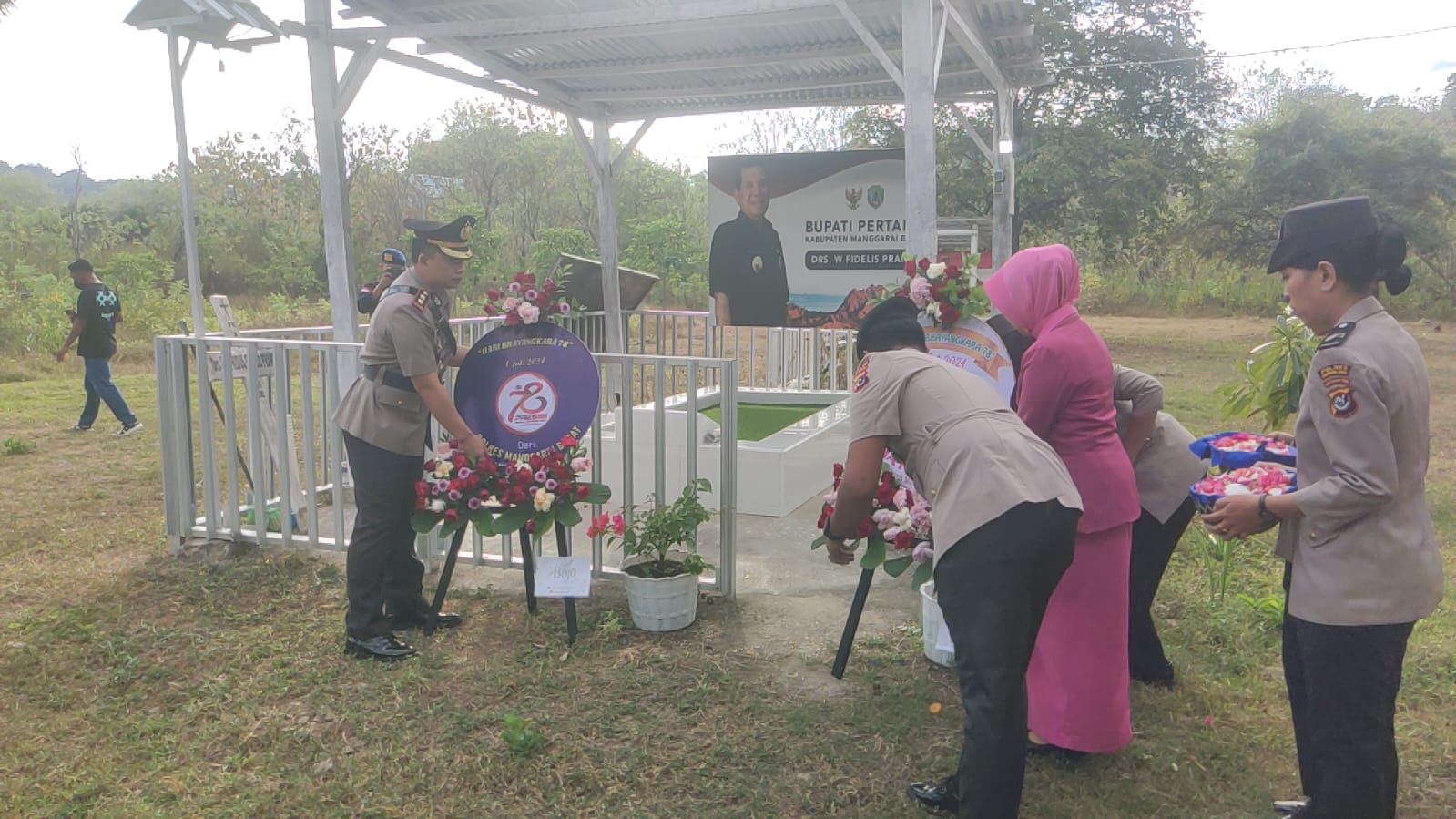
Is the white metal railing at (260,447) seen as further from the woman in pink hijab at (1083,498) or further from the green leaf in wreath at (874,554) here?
the woman in pink hijab at (1083,498)

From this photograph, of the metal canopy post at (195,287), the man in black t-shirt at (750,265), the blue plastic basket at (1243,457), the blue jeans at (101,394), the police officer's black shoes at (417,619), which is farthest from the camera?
the man in black t-shirt at (750,265)

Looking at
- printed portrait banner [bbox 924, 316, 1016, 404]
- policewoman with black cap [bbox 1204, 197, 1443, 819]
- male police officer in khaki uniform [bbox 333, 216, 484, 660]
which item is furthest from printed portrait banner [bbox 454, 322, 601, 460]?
policewoman with black cap [bbox 1204, 197, 1443, 819]

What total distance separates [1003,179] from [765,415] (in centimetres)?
382

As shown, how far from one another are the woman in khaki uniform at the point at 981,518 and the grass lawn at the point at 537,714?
53cm

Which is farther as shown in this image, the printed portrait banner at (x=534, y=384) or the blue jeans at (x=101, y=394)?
the blue jeans at (x=101, y=394)

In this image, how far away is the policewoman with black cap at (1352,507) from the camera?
218cm

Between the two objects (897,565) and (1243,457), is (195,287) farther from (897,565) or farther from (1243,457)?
(1243,457)

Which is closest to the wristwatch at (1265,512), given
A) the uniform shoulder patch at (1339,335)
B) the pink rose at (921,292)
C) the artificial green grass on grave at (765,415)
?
the uniform shoulder patch at (1339,335)

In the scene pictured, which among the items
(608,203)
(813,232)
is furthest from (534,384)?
(608,203)

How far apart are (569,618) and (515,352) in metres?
1.10

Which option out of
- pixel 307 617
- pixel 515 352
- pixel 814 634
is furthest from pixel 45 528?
pixel 814 634

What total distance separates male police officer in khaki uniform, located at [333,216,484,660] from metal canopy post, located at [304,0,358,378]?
1737 millimetres

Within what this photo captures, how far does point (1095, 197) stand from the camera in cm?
1573

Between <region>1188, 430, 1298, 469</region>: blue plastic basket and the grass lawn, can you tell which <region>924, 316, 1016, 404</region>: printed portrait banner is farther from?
the grass lawn
